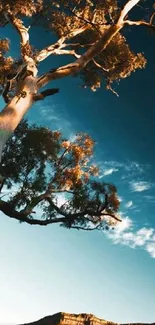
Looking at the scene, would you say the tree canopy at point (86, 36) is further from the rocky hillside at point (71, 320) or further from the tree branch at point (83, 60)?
the rocky hillside at point (71, 320)

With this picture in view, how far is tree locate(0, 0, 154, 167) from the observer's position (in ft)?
33.1

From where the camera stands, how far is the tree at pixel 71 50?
1009 cm

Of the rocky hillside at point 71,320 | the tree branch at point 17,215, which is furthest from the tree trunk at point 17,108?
the rocky hillside at point 71,320

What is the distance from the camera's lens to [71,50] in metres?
13.6

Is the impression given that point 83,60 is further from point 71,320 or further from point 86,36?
point 71,320

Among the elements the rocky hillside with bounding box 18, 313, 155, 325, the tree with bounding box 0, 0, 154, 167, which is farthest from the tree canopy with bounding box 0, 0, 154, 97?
Answer: the rocky hillside with bounding box 18, 313, 155, 325

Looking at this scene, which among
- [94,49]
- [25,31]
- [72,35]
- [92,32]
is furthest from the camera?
[92,32]

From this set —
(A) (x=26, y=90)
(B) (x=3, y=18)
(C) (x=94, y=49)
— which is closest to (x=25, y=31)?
(B) (x=3, y=18)

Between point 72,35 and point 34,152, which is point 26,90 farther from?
point 34,152

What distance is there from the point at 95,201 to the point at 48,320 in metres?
33.8

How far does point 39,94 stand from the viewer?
960 centimetres

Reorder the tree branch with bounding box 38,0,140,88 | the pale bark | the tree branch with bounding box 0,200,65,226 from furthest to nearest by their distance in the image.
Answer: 1. the tree branch with bounding box 0,200,65,226
2. the tree branch with bounding box 38,0,140,88
3. the pale bark

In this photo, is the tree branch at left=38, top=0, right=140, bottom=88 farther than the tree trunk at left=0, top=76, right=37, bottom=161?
Yes

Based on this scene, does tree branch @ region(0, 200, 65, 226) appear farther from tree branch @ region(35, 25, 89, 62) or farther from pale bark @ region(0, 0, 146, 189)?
tree branch @ region(35, 25, 89, 62)
